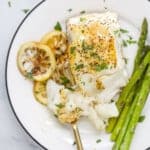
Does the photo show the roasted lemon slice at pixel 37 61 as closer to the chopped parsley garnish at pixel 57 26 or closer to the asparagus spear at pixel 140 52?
the chopped parsley garnish at pixel 57 26

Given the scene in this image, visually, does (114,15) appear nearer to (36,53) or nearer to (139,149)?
(36,53)

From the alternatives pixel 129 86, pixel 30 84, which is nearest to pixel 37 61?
pixel 30 84

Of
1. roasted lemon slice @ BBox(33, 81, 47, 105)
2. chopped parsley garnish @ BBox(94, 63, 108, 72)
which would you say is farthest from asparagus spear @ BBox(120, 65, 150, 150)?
roasted lemon slice @ BBox(33, 81, 47, 105)

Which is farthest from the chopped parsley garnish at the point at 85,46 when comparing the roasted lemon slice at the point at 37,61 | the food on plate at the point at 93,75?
the roasted lemon slice at the point at 37,61

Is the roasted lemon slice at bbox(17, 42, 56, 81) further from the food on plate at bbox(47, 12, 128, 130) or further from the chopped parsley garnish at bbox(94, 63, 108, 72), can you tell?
the chopped parsley garnish at bbox(94, 63, 108, 72)

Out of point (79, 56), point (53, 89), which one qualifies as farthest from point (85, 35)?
point (53, 89)

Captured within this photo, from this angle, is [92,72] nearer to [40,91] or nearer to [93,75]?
[93,75]
